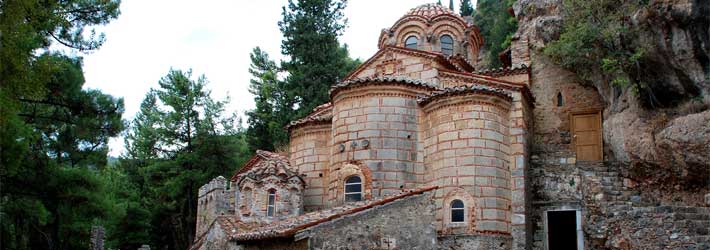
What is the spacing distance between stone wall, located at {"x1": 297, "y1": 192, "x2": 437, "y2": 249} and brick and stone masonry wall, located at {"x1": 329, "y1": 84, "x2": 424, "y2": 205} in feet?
7.99

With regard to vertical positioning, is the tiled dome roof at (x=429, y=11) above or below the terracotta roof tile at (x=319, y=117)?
above

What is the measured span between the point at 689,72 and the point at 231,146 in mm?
21600

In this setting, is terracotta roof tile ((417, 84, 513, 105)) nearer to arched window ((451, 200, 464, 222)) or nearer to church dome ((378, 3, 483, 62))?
arched window ((451, 200, 464, 222))

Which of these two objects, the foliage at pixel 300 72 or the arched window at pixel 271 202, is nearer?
the arched window at pixel 271 202

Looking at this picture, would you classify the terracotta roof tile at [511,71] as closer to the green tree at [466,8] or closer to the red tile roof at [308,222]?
the red tile roof at [308,222]

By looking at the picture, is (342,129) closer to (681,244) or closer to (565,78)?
(565,78)

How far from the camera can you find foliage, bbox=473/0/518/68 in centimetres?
2892

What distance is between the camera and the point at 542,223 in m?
17.2

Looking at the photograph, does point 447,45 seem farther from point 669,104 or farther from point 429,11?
point 669,104

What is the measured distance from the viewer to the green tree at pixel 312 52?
97.0ft

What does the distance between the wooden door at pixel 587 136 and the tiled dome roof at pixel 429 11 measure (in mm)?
6626

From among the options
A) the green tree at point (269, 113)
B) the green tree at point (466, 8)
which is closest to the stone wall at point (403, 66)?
the green tree at point (269, 113)

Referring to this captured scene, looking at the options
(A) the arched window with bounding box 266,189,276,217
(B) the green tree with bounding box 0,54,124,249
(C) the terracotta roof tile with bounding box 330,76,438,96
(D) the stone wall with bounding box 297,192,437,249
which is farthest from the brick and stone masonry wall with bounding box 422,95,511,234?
(B) the green tree with bounding box 0,54,124,249

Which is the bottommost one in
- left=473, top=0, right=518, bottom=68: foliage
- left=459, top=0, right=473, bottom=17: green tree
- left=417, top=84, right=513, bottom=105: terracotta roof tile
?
left=417, top=84, right=513, bottom=105: terracotta roof tile
